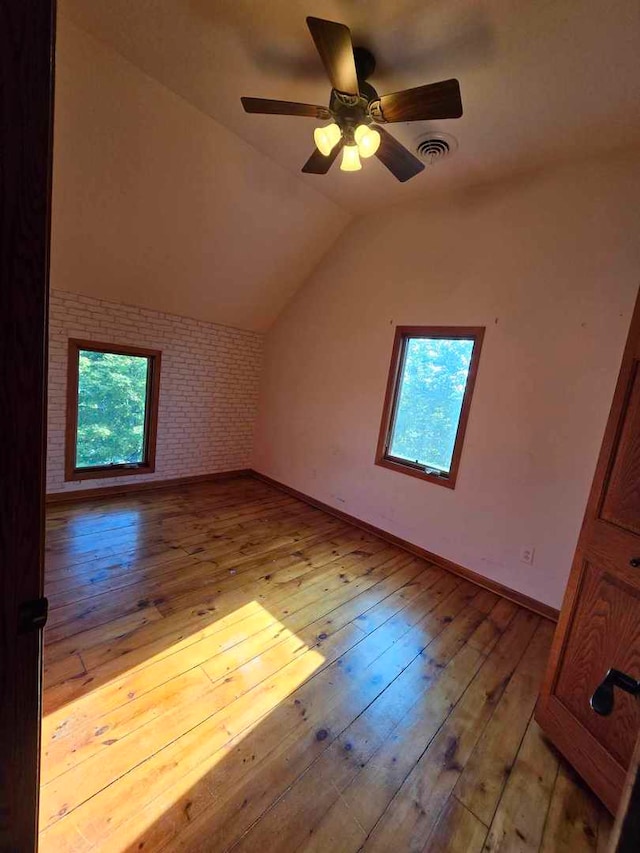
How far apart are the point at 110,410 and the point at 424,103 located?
3.77 metres

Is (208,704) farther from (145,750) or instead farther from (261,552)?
(261,552)

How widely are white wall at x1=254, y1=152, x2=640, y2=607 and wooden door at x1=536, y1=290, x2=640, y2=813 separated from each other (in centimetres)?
113

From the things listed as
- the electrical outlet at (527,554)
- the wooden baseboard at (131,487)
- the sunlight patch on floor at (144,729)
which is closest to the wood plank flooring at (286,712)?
the sunlight patch on floor at (144,729)

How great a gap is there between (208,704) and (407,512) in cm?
225

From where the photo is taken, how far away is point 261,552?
3.00 metres

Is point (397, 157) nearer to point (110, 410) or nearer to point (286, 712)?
point (286, 712)

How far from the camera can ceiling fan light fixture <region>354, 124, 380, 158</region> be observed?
5.80 ft

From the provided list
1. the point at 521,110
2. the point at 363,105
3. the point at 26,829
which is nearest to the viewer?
the point at 26,829

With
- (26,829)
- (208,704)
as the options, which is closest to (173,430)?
(208,704)

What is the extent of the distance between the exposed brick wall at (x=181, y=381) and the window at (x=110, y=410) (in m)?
0.07

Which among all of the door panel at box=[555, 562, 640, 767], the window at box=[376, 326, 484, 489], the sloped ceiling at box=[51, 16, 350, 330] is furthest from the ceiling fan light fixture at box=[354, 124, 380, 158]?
the door panel at box=[555, 562, 640, 767]

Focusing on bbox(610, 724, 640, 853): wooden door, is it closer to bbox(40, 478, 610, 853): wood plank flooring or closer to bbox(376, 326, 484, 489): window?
bbox(40, 478, 610, 853): wood plank flooring

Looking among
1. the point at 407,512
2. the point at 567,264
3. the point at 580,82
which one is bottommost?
the point at 407,512

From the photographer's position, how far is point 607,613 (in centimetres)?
142
